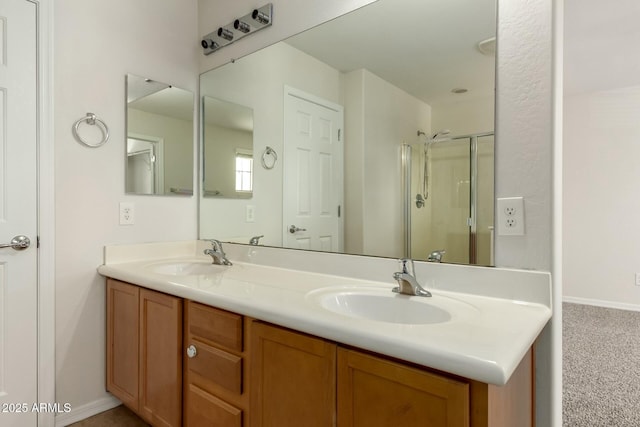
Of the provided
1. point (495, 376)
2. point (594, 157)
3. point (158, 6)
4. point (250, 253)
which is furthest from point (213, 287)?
point (594, 157)

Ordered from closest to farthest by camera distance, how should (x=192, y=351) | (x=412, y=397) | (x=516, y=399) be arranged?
(x=412, y=397), (x=516, y=399), (x=192, y=351)

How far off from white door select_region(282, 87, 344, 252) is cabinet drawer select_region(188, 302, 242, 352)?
0.58 metres

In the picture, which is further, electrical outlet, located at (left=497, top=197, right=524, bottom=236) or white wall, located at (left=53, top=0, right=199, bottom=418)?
white wall, located at (left=53, top=0, right=199, bottom=418)

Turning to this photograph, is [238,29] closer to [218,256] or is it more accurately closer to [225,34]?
[225,34]

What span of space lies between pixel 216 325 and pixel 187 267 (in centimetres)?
81

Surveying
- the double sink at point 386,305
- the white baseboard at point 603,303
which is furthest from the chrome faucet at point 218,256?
the white baseboard at point 603,303

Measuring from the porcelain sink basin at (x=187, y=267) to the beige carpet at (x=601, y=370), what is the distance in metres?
1.90

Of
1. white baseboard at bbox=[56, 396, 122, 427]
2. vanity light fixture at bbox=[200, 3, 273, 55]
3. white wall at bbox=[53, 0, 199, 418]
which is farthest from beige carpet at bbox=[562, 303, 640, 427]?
vanity light fixture at bbox=[200, 3, 273, 55]

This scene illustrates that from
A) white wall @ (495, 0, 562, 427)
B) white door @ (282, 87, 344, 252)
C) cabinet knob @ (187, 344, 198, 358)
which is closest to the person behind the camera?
white wall @ (495, 0, 562, 427)

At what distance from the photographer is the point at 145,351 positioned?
1.53 m

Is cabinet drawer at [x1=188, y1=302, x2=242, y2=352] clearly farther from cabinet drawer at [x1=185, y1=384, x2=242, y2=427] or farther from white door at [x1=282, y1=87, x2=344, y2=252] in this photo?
white door at [x1=282, y1=87, x2=344, y2=252]

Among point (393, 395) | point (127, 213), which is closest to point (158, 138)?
point (127, 213)

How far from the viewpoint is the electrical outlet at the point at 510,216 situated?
1120 mm

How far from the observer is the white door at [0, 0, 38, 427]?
1.52 m
